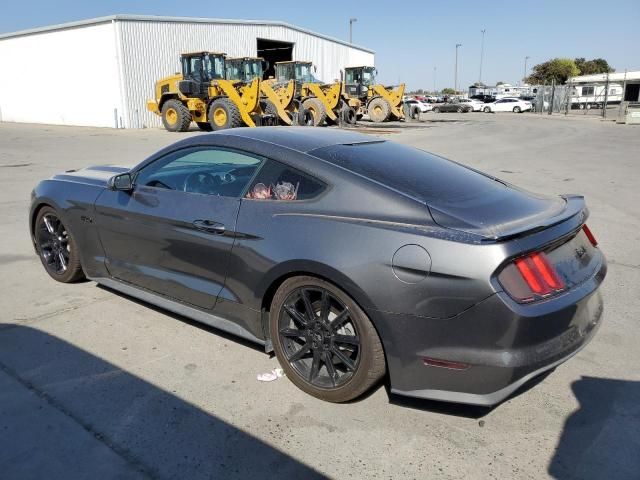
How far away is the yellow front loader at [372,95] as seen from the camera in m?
30.3

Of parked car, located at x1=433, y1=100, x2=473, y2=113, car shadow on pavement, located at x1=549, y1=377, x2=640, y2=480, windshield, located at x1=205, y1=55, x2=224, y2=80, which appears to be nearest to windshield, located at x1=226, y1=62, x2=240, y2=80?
windshield, located at x1=205, y1=55, x2=224, y2=80

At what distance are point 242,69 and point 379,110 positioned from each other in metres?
8.51

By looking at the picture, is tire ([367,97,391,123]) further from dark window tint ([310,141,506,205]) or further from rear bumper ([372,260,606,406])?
rear bumper ([372,260,606,406])

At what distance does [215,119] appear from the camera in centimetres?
2248

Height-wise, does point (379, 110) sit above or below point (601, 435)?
above

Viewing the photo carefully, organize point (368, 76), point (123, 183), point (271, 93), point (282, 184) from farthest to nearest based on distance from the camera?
point (368, 76) < point (271, 93) < point (123, 183) < point (282, 184)

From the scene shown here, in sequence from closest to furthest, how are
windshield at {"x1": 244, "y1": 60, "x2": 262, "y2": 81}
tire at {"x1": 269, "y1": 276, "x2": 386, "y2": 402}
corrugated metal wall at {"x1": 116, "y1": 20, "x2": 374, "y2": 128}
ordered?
tire at {"x1": 269, "y1": 276, "x2": 386, "y2": 402}, windshield at {"x1": 244, "y1": 60, "x2": 262, "y2": 81}, corrugated metal wall at {"x1": 116, "y1": 20, "x2": 374, "y2": 128}

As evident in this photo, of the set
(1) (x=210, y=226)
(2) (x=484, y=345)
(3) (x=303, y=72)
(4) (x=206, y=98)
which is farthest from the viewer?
(3) (x=303, y=72)

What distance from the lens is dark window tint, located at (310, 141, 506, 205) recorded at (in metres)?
2.91

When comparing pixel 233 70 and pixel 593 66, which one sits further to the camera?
pixel 593 66

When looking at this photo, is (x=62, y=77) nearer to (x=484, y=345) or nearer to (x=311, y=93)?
(x=311, y=93)

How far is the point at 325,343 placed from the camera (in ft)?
9.52

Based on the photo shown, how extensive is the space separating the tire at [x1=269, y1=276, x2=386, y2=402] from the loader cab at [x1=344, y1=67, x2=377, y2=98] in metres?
30.0

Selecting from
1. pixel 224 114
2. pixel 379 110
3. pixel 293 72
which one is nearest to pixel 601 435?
pixel 224 114
